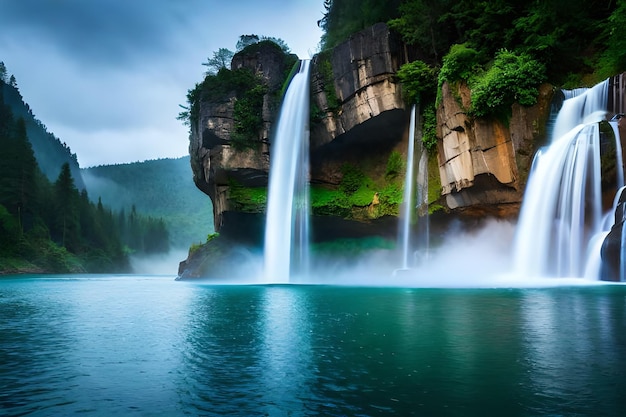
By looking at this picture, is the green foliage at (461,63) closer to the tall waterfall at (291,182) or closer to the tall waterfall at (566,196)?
the tall waterfall at (566,196)

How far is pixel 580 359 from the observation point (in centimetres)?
549

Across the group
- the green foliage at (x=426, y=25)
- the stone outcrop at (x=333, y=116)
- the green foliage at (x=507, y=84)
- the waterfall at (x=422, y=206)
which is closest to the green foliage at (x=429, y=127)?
the waterfall at (x=422, y=206)

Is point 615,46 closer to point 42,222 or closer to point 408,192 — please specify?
point 408,192

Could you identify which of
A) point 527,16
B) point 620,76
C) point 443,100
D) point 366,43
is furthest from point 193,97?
point 620,76

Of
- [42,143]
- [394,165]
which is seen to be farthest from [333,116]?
[42,143]

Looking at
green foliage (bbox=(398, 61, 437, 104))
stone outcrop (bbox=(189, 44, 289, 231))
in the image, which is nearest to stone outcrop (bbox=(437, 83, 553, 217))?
green foliage (bbox=(398, 61, 437, 104))

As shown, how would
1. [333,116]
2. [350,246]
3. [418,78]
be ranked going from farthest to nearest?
[350,246] → [333,116] → [418,78]

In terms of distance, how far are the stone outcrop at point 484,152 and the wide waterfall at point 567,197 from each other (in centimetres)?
84

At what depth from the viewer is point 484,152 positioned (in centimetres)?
2312

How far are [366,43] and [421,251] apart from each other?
12.6m

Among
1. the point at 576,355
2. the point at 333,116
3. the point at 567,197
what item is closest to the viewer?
the point at 576,355

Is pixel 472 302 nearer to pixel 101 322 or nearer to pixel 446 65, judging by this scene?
pixel 101 322

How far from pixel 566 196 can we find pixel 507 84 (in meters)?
5.72

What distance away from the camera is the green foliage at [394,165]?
31312 mm
